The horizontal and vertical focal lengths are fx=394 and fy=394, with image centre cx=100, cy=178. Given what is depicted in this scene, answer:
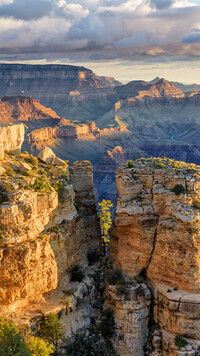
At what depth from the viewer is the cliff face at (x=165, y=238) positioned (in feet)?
110

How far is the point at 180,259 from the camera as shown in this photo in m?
33.9

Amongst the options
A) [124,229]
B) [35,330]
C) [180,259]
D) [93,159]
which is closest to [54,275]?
[35,330]

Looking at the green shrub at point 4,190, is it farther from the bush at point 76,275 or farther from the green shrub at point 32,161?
the bush at point 76,275

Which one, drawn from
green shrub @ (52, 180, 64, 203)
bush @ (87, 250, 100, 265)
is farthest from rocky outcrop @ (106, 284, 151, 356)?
green shrub @ (52, 180, 64, 203)

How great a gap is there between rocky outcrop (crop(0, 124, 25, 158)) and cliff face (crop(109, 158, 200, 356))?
422 inches

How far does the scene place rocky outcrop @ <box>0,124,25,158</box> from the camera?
37.7 metres

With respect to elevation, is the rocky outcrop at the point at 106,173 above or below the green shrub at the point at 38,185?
below

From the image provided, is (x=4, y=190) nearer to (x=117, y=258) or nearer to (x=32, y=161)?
(x=32, y=161)

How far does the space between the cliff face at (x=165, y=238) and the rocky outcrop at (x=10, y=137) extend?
422 inches

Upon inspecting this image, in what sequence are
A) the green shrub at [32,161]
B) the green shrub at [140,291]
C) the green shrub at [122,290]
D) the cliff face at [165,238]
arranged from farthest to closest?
the green shrub at [32,161] < the green shrub at [122,290] < the green shrub at [140,291] < the cliff face at [165,238]

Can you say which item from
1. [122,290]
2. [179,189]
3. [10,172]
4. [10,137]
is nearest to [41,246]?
[10,172]

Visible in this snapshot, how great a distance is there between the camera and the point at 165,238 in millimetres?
34875

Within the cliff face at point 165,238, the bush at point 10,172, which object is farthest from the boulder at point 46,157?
the cliff face at point 165,238

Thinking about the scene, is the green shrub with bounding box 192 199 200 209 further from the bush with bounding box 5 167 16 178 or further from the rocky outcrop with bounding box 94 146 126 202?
the rocky outcrop with bounding box 94 146 126 202
